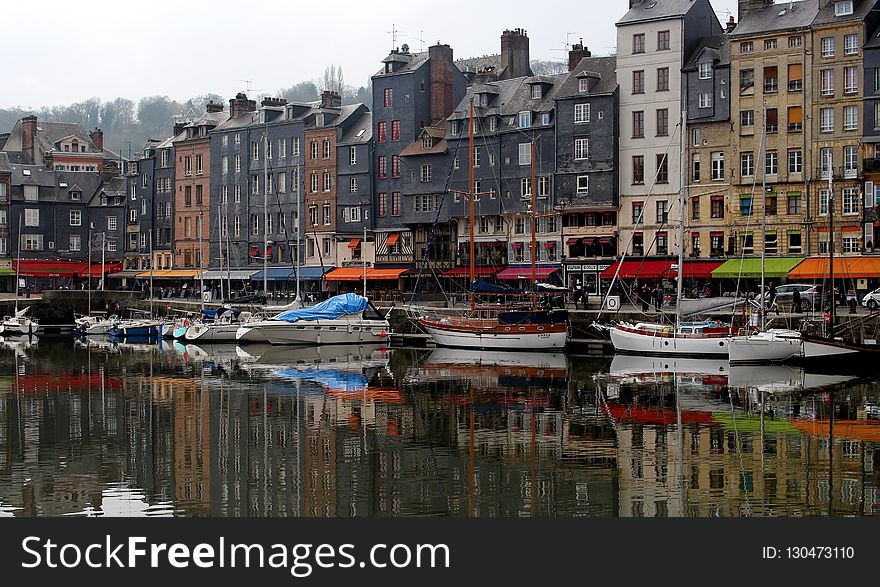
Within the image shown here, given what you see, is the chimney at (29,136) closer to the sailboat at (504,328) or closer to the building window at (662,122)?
the sailboat at (504,328)

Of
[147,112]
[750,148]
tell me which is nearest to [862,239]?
[750,148]

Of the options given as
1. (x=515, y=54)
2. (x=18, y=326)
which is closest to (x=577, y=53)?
(x=515, y=54)

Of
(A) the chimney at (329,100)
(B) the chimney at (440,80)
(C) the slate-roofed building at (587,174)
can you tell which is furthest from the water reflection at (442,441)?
(A) the chimney at (329,100)

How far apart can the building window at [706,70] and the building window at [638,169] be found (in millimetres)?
5537

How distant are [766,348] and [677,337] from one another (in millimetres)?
4283

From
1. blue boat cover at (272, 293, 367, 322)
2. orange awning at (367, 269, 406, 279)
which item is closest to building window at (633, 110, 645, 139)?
orange awning at (367, 269, 406, 279)

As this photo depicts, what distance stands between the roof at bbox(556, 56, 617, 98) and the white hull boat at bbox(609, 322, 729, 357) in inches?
867

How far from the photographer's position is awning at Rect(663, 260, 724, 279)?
6594cm

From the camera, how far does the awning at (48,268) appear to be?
98062 millimetres

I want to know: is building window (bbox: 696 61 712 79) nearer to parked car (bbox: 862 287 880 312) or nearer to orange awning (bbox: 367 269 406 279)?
parked car (bbox: 862 287 880 312)

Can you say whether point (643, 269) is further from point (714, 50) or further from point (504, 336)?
point (504, 336)

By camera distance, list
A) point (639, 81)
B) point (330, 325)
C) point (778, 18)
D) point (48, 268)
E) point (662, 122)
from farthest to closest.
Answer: point (48, 268) → point (639, 81) → point (662, 122) → point (778, 18) → point (330, 325)

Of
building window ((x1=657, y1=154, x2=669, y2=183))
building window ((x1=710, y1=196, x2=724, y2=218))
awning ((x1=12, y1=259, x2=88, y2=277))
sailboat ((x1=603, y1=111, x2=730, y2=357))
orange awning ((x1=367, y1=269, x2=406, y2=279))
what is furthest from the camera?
awning ((x1=12, y1=259, x2=88, y2=277))

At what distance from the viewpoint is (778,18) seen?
66.2 metres
